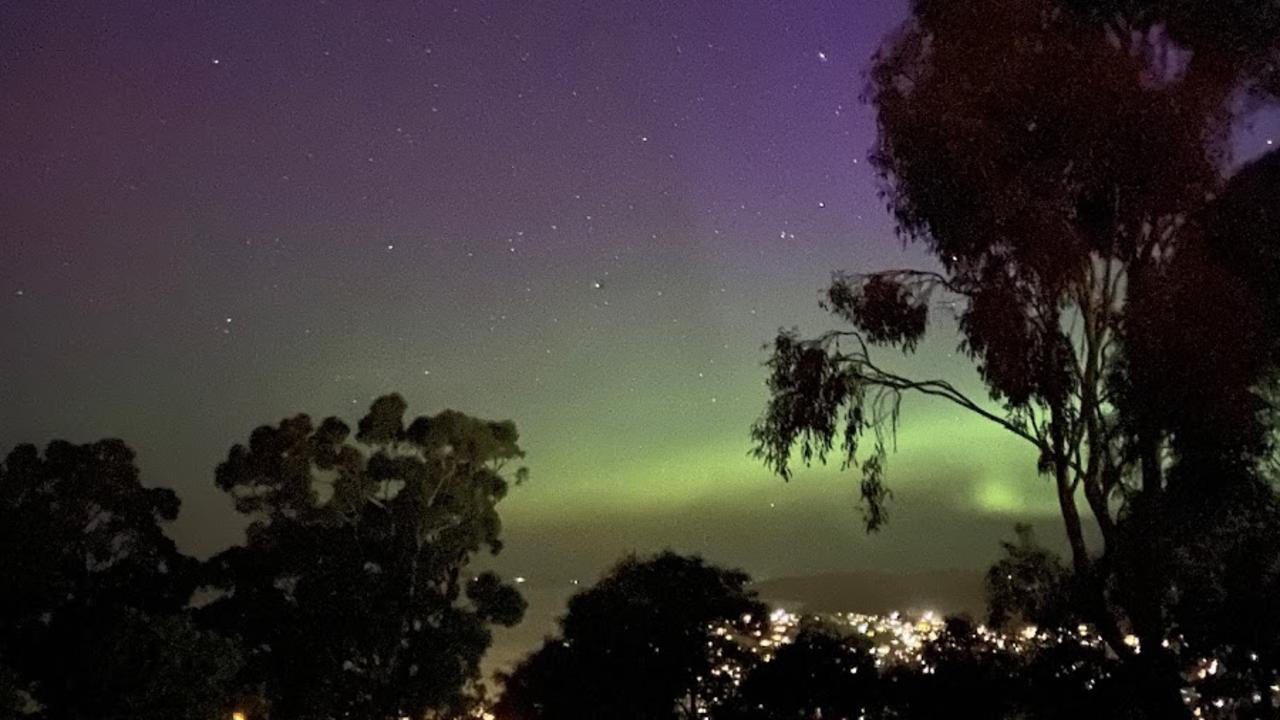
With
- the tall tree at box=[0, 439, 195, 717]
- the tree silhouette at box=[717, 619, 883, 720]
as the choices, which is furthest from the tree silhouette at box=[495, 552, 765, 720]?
the tall tree at box=[0, 439, 195, 717]

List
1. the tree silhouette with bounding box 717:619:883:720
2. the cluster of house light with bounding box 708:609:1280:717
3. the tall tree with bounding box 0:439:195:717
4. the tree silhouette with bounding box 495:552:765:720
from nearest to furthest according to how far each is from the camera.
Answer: the cluster of house light with bounding box 708:609:1280:717
the tree silhouette with bounding box 717:619:883:720
the tree silhouette with bounding box 495:552:765:720
the tall tree with bounding box 0:439:195:717

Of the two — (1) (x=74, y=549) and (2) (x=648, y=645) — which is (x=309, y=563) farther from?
(2) (x=648, y=645)

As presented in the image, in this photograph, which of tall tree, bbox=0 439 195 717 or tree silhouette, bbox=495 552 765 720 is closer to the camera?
tree silhouette, bbox=495 552 765 720

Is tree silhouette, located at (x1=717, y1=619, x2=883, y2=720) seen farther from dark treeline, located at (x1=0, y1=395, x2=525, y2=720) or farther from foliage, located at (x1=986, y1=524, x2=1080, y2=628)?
dark treeline, located at (x1=0, y1=395, x2=525, y2=720)

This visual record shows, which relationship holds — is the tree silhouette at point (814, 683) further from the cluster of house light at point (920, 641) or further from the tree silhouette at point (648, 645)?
the tree silhouette at point (648, 645)

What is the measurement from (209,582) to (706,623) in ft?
43.5

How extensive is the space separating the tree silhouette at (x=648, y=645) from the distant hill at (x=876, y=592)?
107 cm

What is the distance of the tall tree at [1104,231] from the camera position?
32.8 ft

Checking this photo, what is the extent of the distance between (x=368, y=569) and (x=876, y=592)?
9054 mm

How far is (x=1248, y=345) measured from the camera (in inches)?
400

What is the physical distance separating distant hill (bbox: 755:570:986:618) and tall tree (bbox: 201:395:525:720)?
5725 mm

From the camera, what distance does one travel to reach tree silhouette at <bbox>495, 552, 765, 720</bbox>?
13266mm

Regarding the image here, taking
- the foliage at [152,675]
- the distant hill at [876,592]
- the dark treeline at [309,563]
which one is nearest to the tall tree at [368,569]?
the dark treeline at [309,563]

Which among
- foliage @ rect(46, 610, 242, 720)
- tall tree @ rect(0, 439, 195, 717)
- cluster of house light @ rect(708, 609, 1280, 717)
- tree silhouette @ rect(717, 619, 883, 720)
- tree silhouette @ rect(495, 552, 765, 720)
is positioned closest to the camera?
Result: cluster of house light @ rect(708, 609, 1280, 717)
